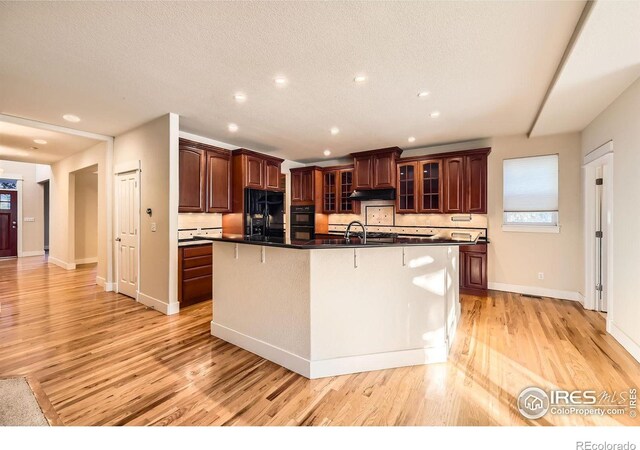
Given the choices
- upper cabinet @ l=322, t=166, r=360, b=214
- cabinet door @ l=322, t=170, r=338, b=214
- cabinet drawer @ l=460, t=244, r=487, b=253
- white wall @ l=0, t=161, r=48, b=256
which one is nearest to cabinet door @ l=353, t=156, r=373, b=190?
upper cabinet @ l=322, t=166, r=360, b=214

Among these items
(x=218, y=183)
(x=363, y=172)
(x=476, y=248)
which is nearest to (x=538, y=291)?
(x=476, y=248)

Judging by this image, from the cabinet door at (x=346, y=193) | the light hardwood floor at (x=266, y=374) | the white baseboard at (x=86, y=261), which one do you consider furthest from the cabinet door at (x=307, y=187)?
the white baseboard at (x=86, y=261)

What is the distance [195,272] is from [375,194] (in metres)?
3.62

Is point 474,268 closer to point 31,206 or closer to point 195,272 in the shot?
point 195,272

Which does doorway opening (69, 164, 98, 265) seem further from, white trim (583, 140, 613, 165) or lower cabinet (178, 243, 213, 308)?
white trim (583, 140, 613, 165)

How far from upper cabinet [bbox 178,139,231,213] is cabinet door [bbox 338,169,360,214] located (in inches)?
98.2

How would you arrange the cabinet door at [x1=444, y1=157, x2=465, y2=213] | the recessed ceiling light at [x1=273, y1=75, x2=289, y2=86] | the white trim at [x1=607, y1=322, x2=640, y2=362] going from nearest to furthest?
1. the white trim at [x1=607, y1=322, x2=640, y2=362]
2. the recessed ceiling light at [x1=273, y1=75, x2=289, y2=86]
3. the cabinet door at [x1=444, y1=157, x2=465, y2=213]

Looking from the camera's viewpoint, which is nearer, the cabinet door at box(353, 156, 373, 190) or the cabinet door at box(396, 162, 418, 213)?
the cabinet door at box(396, 162, 418, 213)

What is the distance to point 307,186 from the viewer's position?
679 cm

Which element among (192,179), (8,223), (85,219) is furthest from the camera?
(8,223)

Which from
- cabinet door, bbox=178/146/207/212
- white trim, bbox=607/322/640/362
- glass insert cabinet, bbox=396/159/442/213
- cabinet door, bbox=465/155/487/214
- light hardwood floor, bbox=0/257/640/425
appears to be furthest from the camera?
glass insert cabinet, bbox=396/159/442/213

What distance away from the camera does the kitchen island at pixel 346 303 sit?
2287 mm

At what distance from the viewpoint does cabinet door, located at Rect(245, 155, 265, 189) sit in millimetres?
5234

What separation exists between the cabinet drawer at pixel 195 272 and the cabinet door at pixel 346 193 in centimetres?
324
